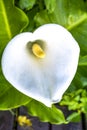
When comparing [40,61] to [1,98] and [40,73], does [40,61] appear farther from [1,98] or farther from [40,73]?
[1,98]

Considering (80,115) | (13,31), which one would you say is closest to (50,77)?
(13,31)

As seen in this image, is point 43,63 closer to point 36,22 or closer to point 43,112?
point 36,22

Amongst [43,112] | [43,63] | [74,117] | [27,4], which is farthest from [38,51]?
[74,117]

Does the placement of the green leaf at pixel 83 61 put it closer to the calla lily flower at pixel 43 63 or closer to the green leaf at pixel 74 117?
the calla lily flower at pixel 43 63

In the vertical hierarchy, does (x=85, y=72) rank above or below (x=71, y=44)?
below

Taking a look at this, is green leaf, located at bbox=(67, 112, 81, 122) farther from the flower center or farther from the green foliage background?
the flower center

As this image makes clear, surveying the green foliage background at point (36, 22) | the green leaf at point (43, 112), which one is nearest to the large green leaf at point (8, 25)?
the green foliage background at point (36, 22)
